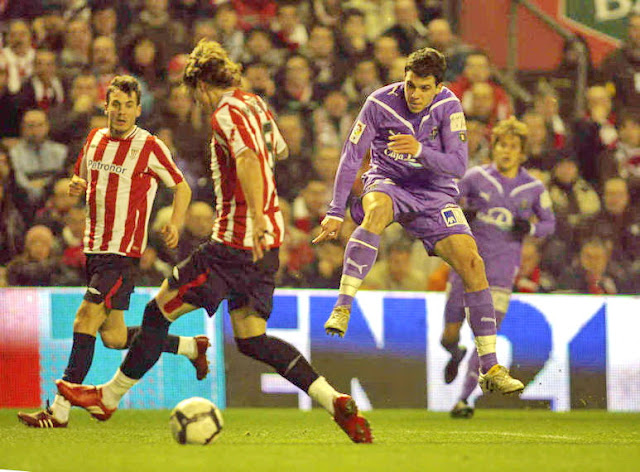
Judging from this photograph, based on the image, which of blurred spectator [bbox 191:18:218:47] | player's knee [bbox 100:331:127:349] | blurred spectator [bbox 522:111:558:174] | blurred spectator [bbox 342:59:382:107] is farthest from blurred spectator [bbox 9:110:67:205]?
blurred spectator [bbox 522:111:558:174]

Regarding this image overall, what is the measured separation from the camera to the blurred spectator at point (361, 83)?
12148mm

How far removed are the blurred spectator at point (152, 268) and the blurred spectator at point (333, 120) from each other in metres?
2.27

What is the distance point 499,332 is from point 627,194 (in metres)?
2.64

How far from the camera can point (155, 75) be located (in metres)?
12.0

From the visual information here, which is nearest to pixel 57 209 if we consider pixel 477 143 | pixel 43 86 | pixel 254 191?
pixel 43 86

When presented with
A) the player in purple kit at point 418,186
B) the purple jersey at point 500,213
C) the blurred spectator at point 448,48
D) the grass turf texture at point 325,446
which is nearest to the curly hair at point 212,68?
the player in purple kit at point 418,186

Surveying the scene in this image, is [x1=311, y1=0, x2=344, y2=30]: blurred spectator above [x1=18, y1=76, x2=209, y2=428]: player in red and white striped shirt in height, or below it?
above

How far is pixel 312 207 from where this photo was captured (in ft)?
36.6

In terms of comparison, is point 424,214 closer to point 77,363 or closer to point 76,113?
point 77,363

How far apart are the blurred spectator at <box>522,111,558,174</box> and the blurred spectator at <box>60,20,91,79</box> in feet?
14.8

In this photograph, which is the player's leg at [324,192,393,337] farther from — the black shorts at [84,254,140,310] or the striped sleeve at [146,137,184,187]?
the black shorts at [84,254,140,310]

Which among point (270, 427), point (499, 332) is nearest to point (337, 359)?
point (499, 332)

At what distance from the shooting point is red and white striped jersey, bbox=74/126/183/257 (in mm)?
7629

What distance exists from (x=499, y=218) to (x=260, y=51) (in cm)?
407
